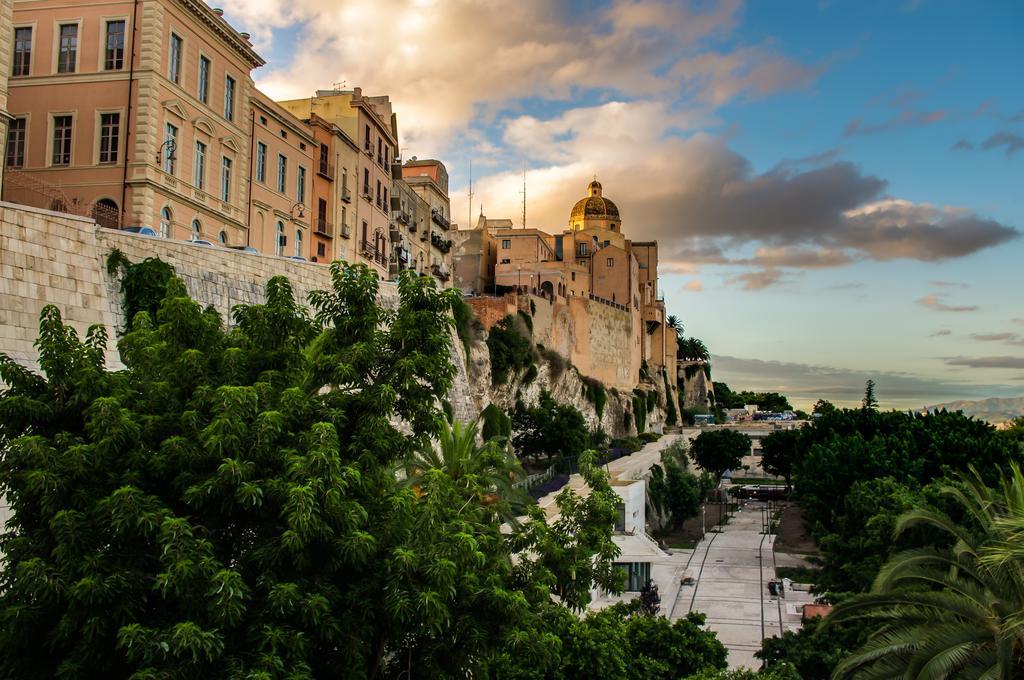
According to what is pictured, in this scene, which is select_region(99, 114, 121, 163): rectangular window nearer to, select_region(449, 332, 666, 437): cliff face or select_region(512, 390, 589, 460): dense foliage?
select_region(449, 332, 666, 437): cliff face

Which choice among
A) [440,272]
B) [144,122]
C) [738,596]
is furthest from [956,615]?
[440,272]

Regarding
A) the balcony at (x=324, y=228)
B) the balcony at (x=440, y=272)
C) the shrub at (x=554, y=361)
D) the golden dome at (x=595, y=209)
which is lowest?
the shrub at (x=554, y=361)

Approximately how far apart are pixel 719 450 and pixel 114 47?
55.6 meters

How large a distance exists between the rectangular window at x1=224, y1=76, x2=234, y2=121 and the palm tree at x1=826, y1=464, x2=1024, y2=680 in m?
26.2

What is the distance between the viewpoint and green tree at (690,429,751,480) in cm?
7056

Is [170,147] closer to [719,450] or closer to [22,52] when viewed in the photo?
[22,52]

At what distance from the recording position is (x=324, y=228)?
127 feet

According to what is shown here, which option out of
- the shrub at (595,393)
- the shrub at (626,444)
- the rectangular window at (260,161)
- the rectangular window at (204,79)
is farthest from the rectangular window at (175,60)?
the shrub at (626,444)

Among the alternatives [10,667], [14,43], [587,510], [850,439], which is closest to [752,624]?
[850,439]

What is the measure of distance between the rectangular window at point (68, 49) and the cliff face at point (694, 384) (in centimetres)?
9218

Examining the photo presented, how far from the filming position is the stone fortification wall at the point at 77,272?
17.0m

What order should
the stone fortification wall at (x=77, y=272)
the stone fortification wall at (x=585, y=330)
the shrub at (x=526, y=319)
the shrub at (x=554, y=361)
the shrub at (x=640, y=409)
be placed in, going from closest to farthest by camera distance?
1. the stone fortification wall at (x=77, y=272)
2. the stone fortification wall at (x=585, y=330)
3. the shrub at (x=526, y=319)
4. the shrub at (x=554, y=361)
5. the shrub at (x=640, y=409)

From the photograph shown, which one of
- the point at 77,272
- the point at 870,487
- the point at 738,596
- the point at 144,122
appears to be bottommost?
the point at 738,596

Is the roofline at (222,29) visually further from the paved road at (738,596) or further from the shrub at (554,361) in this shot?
the shrub at (554,361)
